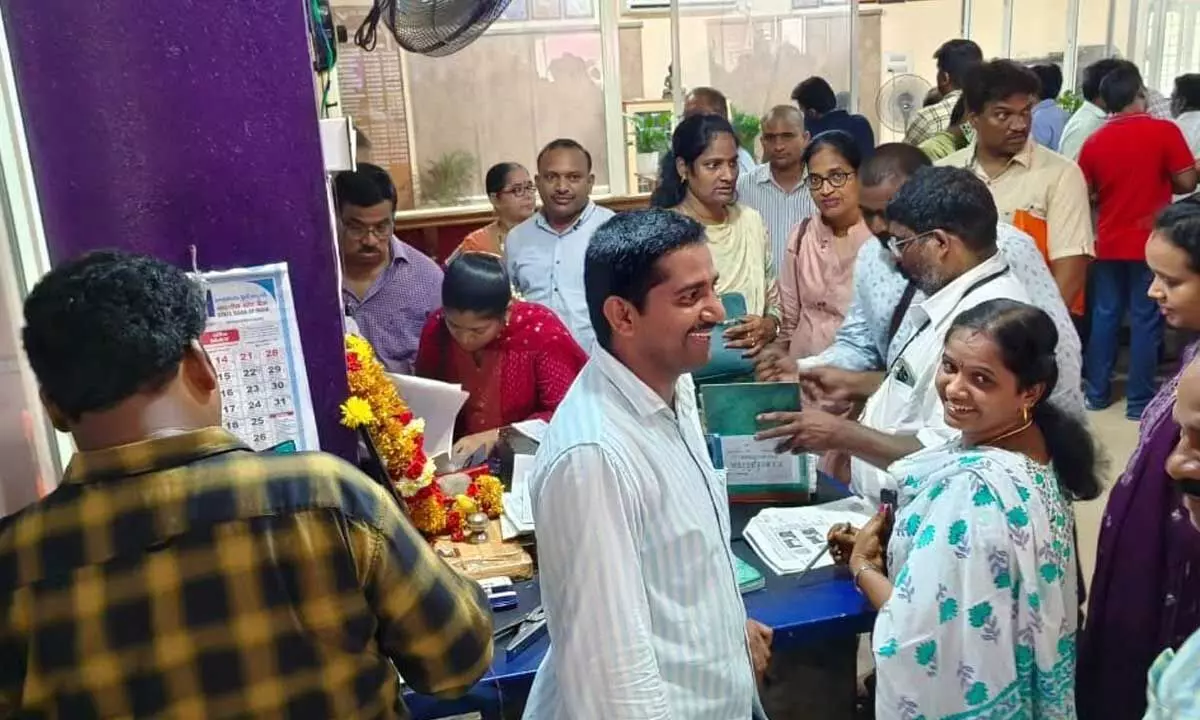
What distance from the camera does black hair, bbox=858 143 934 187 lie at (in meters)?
2.42

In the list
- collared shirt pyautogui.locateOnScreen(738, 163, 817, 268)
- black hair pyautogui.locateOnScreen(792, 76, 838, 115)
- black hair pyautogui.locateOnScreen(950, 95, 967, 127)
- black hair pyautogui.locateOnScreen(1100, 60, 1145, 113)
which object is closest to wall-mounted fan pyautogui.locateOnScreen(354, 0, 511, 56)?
collared shirt pyautogui.locateOnScreen(738, 163, 817, 268)

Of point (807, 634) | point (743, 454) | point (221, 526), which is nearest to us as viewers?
point (221, 526)

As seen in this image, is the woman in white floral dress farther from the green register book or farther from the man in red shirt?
the man in red shirt

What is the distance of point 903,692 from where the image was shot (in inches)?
61.8

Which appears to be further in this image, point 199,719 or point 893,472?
point 893,472

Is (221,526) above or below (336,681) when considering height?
above

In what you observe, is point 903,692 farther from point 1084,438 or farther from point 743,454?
point 743,454

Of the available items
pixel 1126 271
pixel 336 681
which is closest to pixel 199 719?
pixel 336 681

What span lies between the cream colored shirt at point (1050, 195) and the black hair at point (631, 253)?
243 centimetres

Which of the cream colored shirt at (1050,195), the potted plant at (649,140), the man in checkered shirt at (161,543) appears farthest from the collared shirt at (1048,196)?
the man in checkered shirt at (161,543)

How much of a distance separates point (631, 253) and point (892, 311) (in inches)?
52.8

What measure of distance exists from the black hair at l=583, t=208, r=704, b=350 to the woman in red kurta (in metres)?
1.22

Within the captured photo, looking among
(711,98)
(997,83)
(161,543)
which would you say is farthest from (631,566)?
(711,98)

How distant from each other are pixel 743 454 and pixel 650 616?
0.93 m
